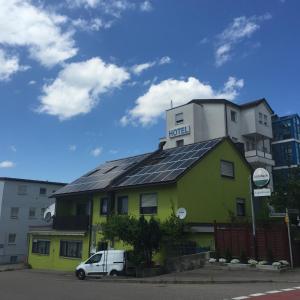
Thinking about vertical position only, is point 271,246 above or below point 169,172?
below

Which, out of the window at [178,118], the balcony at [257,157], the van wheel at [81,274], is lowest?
the van wheel at [81,274]

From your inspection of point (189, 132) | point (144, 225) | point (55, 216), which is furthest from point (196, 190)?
point (189, 132)

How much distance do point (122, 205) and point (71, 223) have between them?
586 cm

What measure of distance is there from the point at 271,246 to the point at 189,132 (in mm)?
31630

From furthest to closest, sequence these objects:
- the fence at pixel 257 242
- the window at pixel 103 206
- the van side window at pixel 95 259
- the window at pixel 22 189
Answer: the window at pixel 22 189
the window at pixel 103 206
the van side window at pixel 95 259
the fence at pixel 257 242

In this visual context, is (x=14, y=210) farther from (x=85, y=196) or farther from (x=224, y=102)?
(x=224, y=102)

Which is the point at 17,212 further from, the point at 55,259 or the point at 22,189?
the point at 55,259

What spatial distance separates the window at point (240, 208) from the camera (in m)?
32.9

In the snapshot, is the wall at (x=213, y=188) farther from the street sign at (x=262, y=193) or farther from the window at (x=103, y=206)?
the window at (x=103, y=206)

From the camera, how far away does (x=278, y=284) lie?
17047 millimetres

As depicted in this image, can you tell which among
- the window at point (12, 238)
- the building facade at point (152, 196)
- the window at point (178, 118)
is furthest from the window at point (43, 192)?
the window at point (178, 118)

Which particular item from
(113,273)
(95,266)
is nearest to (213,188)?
(113,273)

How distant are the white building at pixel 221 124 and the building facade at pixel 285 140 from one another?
14.9 ft

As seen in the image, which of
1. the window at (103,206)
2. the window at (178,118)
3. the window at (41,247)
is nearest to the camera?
the window at (103,206)
